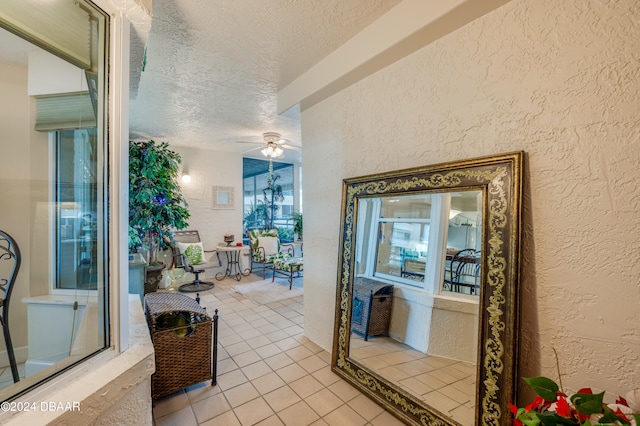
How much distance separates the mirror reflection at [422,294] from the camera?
1.40m

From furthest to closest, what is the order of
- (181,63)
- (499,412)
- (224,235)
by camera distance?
(224,235) → (181,63) → (499,412)

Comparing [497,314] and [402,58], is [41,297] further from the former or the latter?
[402,58]

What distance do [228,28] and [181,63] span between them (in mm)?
703

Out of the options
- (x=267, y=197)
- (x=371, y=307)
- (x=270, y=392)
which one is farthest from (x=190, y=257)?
(x=371, y=307)

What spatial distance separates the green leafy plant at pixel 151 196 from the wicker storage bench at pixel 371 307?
3.16 metres

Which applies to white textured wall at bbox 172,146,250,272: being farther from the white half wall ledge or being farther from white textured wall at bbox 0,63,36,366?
the white half wall ledge

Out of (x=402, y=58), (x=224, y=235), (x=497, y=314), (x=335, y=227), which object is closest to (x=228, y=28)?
(x=402, y=58)

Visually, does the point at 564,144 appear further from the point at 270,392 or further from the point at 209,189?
the point at 209,189

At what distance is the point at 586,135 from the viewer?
110 cm

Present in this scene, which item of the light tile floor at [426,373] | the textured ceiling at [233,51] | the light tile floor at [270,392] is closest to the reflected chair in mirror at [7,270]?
the light tile floor at [270,392]

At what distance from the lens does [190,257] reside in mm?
4344

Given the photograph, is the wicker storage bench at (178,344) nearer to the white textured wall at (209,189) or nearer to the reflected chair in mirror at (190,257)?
the reflected chair in mirror at (190,257)

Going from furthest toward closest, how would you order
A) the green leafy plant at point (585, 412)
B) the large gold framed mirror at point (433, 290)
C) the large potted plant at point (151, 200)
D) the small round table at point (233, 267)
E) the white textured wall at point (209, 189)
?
the small round table at point (233, 267) → the white textured wall at point (209, 189) → the large potted plant at point (151, 200) → the large gold framed mirror at point (433, 290) → the green leafy plant at point (585, 412)

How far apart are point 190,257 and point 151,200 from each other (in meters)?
1.16
